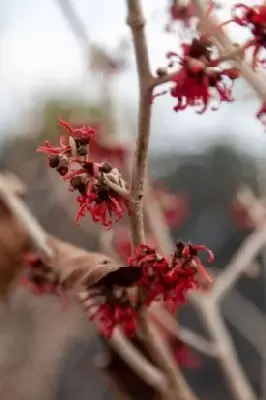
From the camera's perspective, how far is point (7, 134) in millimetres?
1401

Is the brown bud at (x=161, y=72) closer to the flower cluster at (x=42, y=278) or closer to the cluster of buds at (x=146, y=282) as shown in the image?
the cluster of buds at (x=146, y=282)

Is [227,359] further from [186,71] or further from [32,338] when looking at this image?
[32,338]

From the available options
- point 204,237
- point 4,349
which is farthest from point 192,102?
point 4,349

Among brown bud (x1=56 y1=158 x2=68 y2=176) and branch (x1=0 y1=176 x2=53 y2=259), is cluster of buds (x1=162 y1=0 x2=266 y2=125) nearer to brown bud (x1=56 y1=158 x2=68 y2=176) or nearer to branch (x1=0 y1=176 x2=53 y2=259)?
brown bud (x1=56 y1=158 x2=68 y2=176)

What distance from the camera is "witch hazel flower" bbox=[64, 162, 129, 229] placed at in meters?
0.30

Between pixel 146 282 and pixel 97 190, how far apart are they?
0.27ft

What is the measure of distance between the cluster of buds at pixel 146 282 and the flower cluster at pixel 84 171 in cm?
5

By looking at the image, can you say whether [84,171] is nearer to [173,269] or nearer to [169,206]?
[173,269]

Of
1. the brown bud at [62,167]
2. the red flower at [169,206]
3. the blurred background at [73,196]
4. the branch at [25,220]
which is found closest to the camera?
the brown bud at [62,167]

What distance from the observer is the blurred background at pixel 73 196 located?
1.10m

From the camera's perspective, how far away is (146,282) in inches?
14.4

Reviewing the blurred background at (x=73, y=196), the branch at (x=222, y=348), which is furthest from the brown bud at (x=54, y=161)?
the blurred background at (x=73, y=196)

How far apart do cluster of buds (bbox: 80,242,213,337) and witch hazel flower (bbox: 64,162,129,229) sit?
0.04 meters

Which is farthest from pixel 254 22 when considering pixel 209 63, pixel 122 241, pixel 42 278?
pixel 122 241
